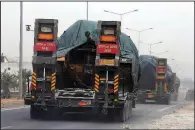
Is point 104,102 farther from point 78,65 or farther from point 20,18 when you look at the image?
point 20,18

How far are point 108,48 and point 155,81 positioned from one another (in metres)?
21.7

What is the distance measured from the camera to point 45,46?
1842 centimetres

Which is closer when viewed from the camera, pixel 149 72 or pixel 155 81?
pixel 149 72

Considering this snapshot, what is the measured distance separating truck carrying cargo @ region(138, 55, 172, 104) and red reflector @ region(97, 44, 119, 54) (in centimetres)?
1963

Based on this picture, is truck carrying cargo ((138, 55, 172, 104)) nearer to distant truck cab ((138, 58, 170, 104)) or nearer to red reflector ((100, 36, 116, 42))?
distant truck cab ((138, 58, 170, 104))

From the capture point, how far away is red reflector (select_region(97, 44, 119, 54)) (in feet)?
59.8

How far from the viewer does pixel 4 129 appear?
14.2m

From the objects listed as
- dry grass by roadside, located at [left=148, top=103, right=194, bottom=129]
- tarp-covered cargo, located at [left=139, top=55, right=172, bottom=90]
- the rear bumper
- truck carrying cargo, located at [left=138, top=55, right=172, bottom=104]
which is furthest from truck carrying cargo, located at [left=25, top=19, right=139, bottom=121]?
the rear bumper

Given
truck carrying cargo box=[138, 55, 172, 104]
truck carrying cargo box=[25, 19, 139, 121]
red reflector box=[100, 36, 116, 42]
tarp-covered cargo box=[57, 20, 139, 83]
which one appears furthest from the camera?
truck carrying cargo box=[138, 55, 172, 104]

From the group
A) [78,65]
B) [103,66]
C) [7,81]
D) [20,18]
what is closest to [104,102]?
[103,66]

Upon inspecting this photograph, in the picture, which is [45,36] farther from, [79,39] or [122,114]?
[122,114]

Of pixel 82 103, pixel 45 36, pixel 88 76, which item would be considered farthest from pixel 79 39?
pixel 82 103

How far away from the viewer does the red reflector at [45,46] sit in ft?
60.3

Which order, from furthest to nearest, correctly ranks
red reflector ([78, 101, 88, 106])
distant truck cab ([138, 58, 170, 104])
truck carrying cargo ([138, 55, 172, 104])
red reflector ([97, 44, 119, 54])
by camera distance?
distant truck cab ([138, 58, 170, 104]), truck carrying cargo ([138, 55, 172, 104]), red reflector ([97, 44, 119, 54]), red reflector ([78, 101, 88, 106])
